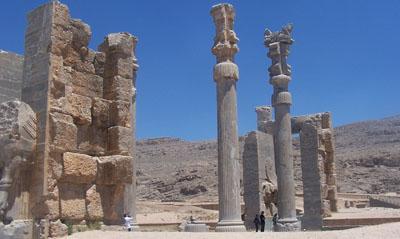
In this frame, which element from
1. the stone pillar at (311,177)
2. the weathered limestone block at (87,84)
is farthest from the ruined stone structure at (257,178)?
the weathered limestone block at (87,84)

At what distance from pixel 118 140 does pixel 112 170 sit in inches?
22.6

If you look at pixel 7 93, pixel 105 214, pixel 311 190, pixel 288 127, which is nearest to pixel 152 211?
pixel 311 190

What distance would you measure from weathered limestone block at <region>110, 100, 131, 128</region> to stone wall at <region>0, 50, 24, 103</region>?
5.05 meters

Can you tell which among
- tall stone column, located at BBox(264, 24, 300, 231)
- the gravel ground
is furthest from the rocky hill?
the gravel ground

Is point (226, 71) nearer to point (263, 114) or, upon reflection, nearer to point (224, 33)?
point (224, 33)

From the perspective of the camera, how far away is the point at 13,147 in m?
7.97

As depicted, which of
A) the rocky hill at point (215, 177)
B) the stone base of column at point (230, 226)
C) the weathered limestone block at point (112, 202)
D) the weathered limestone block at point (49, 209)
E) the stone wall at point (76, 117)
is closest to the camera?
the weathered limestone block at point (49, 209)

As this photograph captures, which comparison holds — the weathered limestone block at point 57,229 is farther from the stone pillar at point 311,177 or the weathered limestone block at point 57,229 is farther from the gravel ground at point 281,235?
the stone pillar at point 311,177

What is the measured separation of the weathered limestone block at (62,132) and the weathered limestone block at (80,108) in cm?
20

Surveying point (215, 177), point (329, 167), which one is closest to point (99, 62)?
point (329, 167)

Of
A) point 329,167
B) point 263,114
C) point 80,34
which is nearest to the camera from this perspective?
point 80,34

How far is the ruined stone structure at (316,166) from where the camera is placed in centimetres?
2228

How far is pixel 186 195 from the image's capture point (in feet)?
140

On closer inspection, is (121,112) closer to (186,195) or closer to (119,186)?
(119,186)
